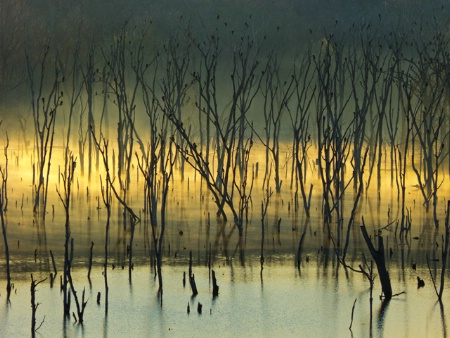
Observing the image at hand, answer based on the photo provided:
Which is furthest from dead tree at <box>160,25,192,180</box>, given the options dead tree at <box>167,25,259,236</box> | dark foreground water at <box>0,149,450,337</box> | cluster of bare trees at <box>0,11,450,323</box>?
dark foreground water at <box>0,149,450,337</box>

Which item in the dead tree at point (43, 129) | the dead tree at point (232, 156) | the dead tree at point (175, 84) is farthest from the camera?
the dead tree at point (175, 84)

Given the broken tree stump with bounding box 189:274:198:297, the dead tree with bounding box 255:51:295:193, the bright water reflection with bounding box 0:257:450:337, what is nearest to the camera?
the bright water reflection with bounding box 0:257:450:337

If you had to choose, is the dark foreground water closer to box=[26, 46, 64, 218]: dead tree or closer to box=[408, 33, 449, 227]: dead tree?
box=[26, 46, 64, 218]: dead tree

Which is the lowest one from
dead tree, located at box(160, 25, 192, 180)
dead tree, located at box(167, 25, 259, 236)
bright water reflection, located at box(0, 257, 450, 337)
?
bright water reflection, located at box(0, 257, 450, 337)

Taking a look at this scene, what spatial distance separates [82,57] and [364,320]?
2109 centimetres

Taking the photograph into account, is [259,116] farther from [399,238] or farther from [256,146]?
[399,238]

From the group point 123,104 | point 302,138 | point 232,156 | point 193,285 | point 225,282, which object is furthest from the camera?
point 302,138

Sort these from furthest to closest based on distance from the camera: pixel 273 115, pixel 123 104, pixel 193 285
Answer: pixel 273 115 < pixel 123 104 < pixel 193 285

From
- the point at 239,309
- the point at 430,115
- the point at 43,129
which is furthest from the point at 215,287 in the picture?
the point at 430,115

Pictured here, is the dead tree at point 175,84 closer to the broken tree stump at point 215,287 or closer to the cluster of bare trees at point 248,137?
the cluster of bare trees at point 248,137

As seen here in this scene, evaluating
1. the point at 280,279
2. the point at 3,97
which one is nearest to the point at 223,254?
the point at 280,279

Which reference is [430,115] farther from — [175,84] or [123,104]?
[175,84]

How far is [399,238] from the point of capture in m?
10.4

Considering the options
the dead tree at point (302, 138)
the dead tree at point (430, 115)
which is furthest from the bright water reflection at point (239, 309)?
the dead tree at point (302, 138)
